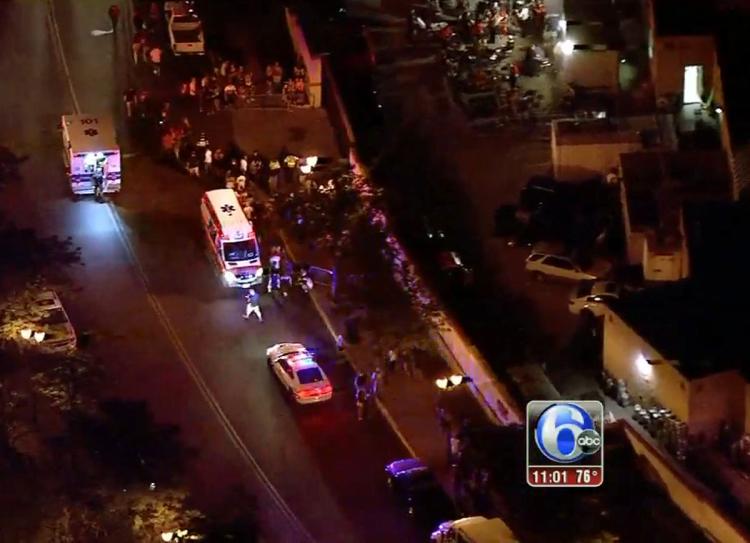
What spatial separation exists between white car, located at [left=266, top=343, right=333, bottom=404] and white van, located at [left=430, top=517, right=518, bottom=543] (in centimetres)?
520

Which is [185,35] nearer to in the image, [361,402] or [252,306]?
[252,306]

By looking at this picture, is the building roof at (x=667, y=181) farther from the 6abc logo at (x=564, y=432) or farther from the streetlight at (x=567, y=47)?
the 6abc logo at (x=564, y=432)

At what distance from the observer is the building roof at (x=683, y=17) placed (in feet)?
142

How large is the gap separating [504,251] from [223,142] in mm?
8535

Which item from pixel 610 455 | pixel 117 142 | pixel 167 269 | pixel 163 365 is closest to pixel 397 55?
pixel 117 142

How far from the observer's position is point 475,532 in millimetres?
27766

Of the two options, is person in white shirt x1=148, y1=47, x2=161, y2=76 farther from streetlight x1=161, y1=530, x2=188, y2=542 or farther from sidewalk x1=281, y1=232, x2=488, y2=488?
streetlight x1=161, y1=530, x2=188, y2=542

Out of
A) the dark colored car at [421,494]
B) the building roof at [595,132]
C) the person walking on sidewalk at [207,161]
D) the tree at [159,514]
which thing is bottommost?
the dark colored car at [421,494]

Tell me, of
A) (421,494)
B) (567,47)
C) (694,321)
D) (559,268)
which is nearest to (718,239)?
(559,268)

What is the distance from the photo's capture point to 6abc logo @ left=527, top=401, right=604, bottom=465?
28984mm

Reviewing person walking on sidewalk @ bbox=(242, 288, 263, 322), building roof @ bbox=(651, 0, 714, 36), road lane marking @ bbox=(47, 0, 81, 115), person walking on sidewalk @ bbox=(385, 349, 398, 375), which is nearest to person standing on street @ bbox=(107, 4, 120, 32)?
road lane marking @ bbox=(47, 0, 81, 115)

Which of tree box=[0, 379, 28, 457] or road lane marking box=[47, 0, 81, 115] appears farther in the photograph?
road lane marking box=[47, 0, 81, 115]

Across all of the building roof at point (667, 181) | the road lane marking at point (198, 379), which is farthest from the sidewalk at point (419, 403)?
the building roof at point (667, 181)

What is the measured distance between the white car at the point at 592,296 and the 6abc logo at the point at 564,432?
5462mm
